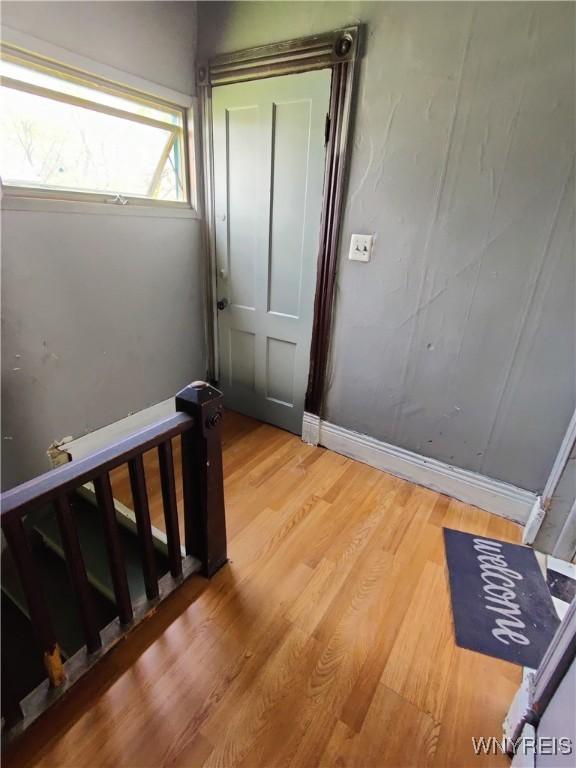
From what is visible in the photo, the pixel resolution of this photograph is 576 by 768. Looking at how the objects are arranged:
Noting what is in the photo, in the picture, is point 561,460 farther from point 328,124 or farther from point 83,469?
point 328,124

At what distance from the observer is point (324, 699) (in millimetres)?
1096

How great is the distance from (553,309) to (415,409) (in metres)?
0.76

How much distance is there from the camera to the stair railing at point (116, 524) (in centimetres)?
87

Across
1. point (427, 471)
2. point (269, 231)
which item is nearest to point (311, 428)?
point (427, 471)

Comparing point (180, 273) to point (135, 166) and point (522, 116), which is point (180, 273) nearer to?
point (135, 166)

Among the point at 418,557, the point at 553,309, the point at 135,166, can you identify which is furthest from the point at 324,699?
the point at 135,166

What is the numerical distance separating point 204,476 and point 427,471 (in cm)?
130

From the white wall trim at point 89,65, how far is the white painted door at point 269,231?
0.25 meters

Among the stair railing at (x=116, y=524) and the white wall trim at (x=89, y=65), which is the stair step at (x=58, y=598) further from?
the white wall trim at (x=89, y=65)

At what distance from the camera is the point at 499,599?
4.67ft

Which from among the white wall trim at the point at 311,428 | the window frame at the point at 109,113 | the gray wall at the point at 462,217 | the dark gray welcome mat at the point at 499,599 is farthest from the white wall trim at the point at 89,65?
the dark gray welcome mat at the point at 499,599

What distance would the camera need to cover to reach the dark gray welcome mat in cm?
127

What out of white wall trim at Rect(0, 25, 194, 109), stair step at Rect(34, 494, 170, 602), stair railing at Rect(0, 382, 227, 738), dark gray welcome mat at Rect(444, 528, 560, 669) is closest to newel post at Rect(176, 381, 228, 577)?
stair railing at Rect(0, 382, 227, 738)

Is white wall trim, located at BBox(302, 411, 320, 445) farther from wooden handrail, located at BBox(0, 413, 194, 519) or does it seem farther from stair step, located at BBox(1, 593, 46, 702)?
stair step, located at BBox(1, 593, 46, 702)
